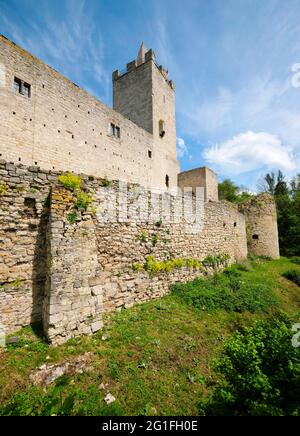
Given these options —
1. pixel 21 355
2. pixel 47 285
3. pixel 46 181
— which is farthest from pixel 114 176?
pixel 21 355

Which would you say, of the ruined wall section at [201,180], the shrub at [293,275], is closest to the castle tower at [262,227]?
the ruined wall section at [201,180]

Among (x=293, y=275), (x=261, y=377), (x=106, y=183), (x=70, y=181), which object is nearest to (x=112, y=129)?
(x=106, y=183)

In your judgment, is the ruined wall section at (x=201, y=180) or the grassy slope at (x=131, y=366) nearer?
the grassy slope at (x=131, y=366)

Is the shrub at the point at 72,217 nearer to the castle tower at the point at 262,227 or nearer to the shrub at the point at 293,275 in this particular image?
the shrub at the point at 293,275

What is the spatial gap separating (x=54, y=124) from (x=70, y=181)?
7419 millimetres

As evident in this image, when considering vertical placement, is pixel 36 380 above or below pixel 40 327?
below

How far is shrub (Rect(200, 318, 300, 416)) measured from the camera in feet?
8.20

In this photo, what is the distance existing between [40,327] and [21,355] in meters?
0.81

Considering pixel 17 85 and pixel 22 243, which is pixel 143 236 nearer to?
pixel 22 243

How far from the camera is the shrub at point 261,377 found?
250 cm

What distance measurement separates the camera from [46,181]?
5.25 meters

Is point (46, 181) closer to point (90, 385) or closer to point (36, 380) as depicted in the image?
point (36, 380)

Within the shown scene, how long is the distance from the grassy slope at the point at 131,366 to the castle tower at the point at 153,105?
14430 mm
